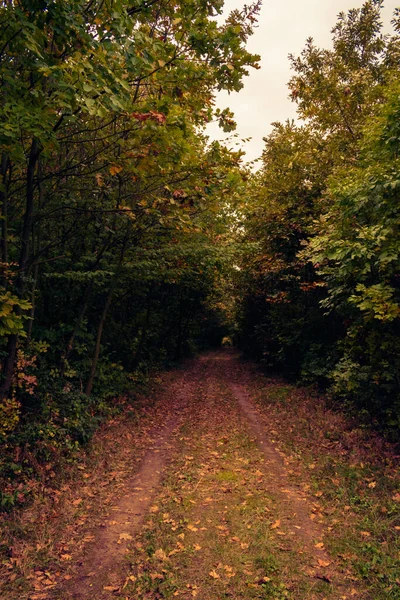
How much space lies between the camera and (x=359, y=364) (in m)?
11.1

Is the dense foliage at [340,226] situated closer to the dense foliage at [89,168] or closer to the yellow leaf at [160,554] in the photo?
the dense foliage at [89,168]

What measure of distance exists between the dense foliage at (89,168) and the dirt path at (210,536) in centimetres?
256

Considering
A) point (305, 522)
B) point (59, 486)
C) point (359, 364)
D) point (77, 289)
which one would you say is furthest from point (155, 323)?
point (305, 522)

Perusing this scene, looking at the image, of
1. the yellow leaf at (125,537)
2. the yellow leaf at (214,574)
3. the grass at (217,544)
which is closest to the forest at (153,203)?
the yellow leaf at (125,537)

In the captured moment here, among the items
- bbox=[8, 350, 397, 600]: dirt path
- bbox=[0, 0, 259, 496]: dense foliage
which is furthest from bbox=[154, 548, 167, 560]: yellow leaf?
bbox=[0, 0, 259, 496]: dense foliage

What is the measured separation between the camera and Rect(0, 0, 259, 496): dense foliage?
475 cm

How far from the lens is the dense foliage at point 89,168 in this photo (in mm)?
4754

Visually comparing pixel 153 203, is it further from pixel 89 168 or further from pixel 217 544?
pixel 217 544

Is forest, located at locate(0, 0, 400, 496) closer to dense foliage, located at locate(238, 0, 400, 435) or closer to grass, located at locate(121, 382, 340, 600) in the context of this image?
dense foliage, located at locate(238, 0, 400, 435)

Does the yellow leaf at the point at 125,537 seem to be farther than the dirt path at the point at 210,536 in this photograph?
Yes

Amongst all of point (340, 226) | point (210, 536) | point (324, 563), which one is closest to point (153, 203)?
point (340, 226)

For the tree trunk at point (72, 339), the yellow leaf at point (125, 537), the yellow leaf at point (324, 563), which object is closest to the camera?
the yellow leaf at point (324, 563)

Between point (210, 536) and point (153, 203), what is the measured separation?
613 cm

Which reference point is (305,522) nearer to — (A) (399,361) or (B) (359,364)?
(A) (399,361)
